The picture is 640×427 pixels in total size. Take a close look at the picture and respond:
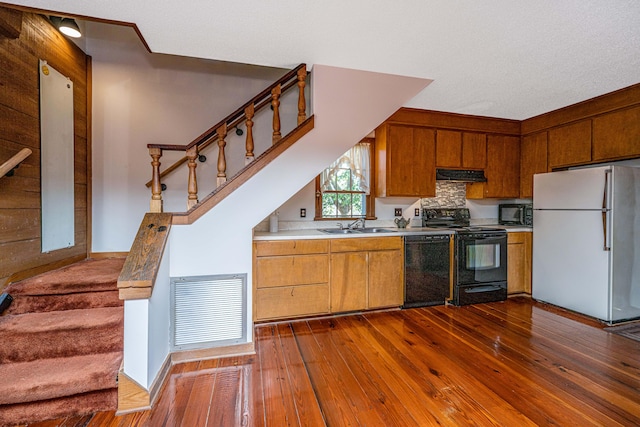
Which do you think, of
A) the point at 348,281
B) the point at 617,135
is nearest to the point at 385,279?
the point at 348,281

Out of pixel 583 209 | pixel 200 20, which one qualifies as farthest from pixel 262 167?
pixel 583 209

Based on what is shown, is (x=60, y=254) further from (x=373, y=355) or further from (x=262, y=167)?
(x=373, y=355)

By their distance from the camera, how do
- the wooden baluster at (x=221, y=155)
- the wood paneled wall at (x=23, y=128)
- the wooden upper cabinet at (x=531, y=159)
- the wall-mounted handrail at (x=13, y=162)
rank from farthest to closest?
the wooden upper cabinet at (x=531, y=159)
the wooden baluster at (x=221, y=155)
the wood paneled wall at (x=23, y=128)
the wall-mounted handrail at (x=13, y=162)

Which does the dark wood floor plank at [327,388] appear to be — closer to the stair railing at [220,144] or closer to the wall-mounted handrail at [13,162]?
the stair railing at [220,144]

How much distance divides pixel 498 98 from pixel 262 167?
111 inches

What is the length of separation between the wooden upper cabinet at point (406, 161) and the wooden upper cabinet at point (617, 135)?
5.76 ft

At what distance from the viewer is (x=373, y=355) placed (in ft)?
7.55

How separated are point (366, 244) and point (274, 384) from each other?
5.48 feet

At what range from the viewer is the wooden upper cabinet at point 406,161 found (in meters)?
3.55

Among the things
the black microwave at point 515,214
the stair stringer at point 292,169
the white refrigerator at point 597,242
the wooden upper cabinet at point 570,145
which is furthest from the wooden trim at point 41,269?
the wooden upper cabinet at point 570,145

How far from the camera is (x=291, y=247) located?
285 centimetres

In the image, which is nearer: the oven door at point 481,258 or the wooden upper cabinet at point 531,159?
the oven door at point 481,258

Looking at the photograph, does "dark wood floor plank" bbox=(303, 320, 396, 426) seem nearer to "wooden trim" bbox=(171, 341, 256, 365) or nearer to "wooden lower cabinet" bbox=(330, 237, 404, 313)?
"wooden lower cabinet" bbox=(330, 237, 404, 313)

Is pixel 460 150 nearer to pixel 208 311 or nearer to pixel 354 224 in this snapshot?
pixel 354 224
